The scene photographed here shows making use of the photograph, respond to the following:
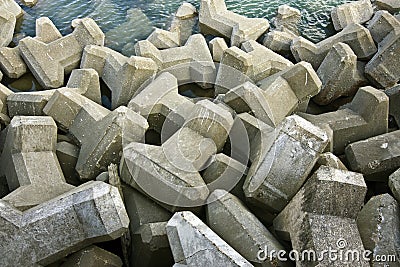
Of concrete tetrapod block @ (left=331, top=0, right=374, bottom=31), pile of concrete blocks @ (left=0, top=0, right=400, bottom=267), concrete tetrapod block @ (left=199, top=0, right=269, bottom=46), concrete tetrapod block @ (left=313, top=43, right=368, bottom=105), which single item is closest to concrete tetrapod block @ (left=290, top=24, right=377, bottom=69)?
pile of concrete blocks @ (left=0, top=0, right=400, bottom=267)

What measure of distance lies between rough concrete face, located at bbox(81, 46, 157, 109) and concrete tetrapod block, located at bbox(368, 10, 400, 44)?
3.02 m

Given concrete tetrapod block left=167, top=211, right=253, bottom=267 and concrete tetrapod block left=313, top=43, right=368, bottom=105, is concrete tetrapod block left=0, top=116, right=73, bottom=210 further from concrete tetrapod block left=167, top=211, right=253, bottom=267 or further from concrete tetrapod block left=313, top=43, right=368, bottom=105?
concrete tetrapod block left=313, top=43, right=368, bottom=105

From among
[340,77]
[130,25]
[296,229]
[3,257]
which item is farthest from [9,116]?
[340,77]

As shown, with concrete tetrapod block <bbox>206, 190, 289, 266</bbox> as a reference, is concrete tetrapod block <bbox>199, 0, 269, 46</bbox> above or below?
above

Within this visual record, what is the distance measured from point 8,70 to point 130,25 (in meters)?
1.92

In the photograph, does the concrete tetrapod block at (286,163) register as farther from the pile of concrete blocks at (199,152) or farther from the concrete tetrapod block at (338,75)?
the concrete tetrapod block at (338,75)

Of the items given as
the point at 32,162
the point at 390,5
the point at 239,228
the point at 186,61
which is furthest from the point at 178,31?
the point at 239,228

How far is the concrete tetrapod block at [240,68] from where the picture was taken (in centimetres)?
531

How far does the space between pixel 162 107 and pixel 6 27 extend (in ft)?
9.78

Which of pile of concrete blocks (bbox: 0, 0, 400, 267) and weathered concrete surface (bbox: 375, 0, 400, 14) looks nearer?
pile of concrete blocks (bbox: 0, 0, 400, 267)

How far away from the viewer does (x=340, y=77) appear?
215 inches

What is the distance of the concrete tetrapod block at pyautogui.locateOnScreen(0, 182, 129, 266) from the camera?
323 centimetres

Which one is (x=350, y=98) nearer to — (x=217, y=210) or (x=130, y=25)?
(x=217, y=210)

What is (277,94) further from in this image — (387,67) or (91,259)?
(91,259)
